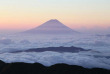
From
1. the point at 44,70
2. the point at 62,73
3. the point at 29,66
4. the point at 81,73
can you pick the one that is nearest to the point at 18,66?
the point at 29,66

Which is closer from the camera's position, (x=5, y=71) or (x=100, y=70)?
(x=5, y=71)

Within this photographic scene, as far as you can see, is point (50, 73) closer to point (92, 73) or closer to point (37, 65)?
point (37, 65)

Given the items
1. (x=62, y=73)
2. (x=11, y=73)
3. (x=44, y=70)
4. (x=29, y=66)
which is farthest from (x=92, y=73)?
(x=11, y=73)

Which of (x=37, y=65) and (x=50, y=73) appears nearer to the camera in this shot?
(x=50, y=73)

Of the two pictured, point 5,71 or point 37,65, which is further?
point 37,65

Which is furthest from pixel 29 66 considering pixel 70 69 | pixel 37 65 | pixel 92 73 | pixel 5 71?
pixel 92 73

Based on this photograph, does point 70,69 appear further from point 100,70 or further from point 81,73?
point 100,70

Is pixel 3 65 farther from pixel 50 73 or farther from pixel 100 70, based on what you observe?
pixel 100 70
